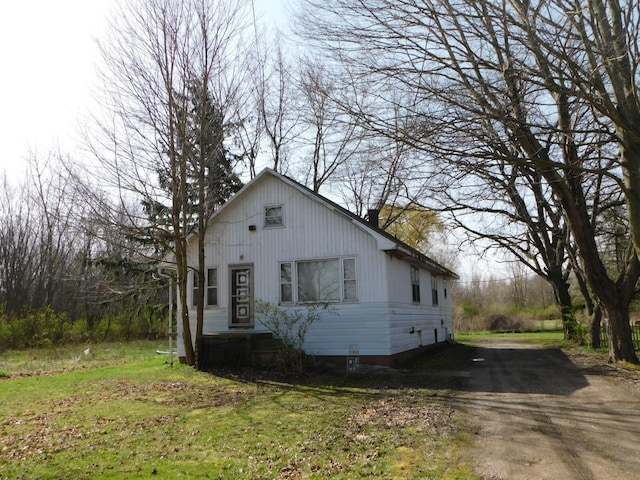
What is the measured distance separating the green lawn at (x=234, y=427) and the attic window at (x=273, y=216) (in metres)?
4.50

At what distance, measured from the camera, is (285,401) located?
928 centimetres

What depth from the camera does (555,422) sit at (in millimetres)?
7102

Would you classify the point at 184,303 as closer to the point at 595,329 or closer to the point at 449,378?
the point at 449,378

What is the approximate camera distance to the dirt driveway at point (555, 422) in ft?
16.8

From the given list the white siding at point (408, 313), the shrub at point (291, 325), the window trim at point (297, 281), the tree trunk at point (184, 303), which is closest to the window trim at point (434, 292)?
the white siding at point (408, 313)

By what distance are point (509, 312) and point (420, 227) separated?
16.0m

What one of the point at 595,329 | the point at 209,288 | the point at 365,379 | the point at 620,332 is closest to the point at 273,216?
the point at 209,288

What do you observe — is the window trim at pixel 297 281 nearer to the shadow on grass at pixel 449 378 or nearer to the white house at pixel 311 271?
the white house at pixel 311 271

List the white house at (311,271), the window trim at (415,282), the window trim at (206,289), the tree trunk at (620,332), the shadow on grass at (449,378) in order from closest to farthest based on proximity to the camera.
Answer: the shadow on grass at (449,378) < the tree trunk at (620,332) < the white house at (311,271) < the window trim at (206,289) < the window trim at (415,282)

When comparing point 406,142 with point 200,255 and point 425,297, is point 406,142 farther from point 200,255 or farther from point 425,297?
point 425,297

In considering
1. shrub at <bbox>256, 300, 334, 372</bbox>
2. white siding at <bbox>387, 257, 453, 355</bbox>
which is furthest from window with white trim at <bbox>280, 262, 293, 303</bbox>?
white siding at <bbox>387, 257, 453, 355</bbox>

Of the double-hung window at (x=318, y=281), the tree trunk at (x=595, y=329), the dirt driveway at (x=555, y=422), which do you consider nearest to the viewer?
the dirt driveway at (x=555, y=422)

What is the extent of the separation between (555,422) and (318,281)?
8.02 metres

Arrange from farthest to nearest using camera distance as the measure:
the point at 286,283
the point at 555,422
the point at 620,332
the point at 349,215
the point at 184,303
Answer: the point at 286,283 → the point at 349,215 → the point at 184,303 → the point at 620,332 → the point at 555,422
